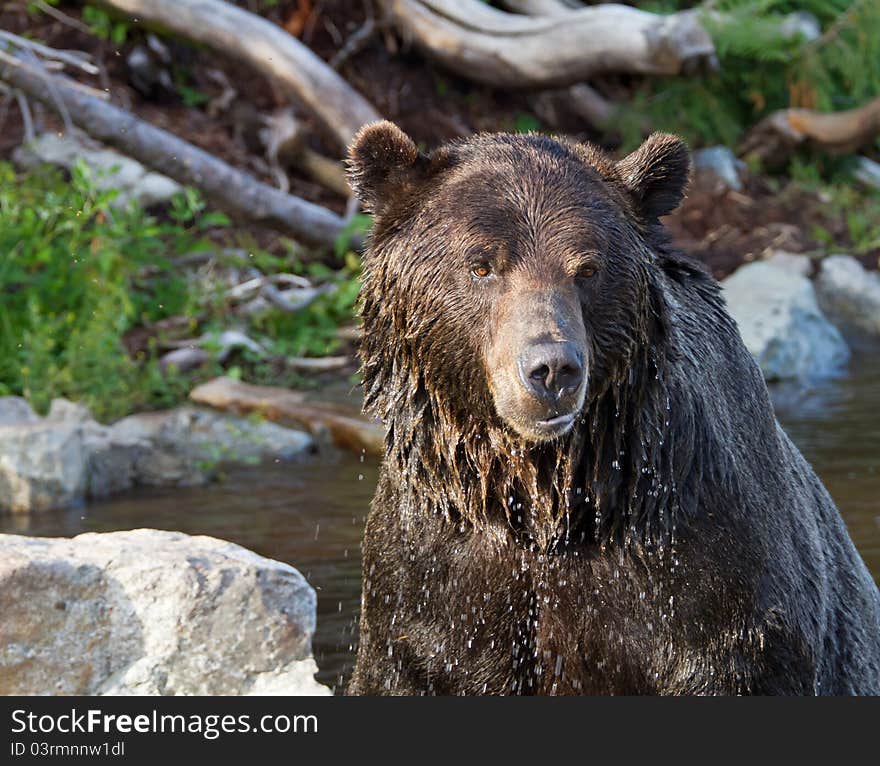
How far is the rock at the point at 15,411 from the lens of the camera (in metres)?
8.88

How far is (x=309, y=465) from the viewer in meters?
9.05

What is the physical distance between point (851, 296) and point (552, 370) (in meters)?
10.1

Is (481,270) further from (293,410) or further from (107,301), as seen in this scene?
(107,301)

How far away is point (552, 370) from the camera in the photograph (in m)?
3.40

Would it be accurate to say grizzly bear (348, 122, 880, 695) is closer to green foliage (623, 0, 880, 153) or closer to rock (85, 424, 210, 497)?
rock (85, 424, 210, 497)

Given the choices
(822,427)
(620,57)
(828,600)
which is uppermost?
(828,600)

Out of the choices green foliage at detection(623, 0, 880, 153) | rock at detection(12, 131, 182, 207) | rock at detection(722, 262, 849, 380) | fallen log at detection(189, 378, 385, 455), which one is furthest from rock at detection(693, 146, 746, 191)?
fallen log at detection(189, 378, 385, 455)

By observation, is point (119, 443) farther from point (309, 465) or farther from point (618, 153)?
point (618, 153)

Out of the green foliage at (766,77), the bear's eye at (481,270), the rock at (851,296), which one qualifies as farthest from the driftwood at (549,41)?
the bear's eye at (481,270)

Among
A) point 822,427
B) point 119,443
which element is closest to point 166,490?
point 119,443

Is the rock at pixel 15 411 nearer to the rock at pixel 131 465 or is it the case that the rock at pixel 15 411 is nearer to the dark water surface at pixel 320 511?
the rock at pixel 131 465

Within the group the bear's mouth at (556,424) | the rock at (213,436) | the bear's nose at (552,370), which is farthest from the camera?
the rock at (213,436)

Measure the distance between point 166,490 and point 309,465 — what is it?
0.98m

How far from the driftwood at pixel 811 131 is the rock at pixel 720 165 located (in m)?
0.44
